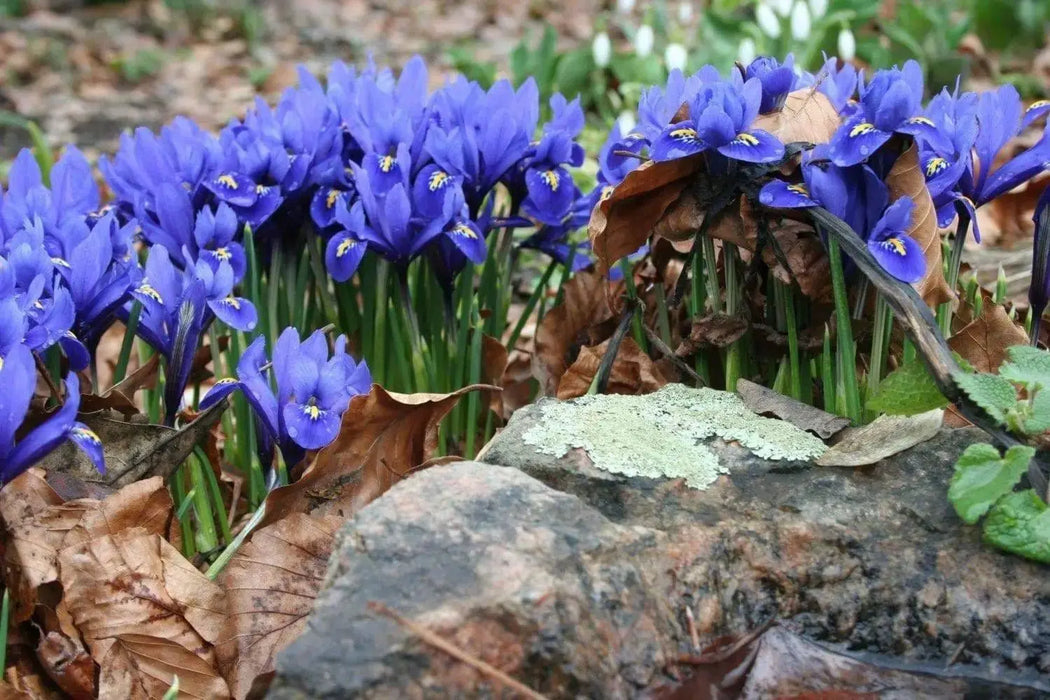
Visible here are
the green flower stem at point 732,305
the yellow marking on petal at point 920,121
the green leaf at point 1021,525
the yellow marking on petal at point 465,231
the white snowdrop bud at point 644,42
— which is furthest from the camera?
the white snowdrop bud at point 644,42

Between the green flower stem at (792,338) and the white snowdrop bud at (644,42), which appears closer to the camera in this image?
the green flower stem at (792,338)

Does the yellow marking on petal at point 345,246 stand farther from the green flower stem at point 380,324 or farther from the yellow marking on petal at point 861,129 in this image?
the yellow marking on petal at point 861,129

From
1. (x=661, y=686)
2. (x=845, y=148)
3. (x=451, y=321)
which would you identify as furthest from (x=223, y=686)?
(x=845, y=148)

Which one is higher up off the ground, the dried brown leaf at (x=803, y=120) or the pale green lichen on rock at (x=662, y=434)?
the dried brown leaf at (x=803, y=120)

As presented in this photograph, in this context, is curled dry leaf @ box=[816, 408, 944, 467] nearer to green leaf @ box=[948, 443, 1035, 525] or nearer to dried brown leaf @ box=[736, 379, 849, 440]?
dried brown leaf @ box=[736, 379, 849, 440]

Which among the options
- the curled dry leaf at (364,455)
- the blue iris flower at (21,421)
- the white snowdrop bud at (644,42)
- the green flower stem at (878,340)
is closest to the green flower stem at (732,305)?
the green flower stem at (878,340)

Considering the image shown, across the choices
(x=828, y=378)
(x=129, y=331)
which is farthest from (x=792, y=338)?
(x=129, y=331)

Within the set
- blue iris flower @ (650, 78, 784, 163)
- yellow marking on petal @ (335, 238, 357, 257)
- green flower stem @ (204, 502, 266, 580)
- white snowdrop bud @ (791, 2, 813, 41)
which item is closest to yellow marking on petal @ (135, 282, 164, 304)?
yellow marking on petal @ (335, 238, 357, 257)
